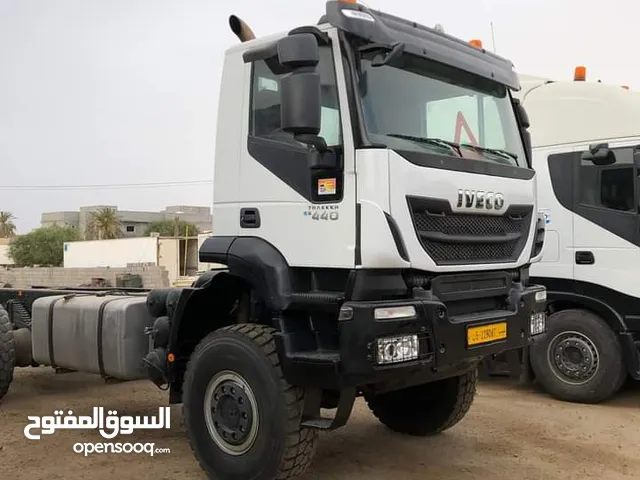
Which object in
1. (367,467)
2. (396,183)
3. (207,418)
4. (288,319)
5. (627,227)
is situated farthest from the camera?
(627,227)

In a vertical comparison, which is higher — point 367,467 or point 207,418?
point 207,418

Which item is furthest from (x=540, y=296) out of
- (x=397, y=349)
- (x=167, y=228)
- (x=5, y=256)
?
(x=167, y=228)

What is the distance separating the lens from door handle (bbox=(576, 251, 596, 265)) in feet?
24.5

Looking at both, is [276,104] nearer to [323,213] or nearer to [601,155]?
[323,213]

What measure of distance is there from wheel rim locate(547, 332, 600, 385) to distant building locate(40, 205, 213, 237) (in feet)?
224

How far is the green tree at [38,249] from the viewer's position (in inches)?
2192

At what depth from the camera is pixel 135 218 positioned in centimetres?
7825

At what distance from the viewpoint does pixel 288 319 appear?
4457 millimetres

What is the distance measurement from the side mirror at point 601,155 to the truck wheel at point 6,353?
6.30 meters

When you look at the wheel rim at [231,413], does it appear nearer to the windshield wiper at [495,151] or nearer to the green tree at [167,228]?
the windshield wiper at [495,151]

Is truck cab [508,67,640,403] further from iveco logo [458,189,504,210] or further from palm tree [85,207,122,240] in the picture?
palm tree [85,207,122,240]

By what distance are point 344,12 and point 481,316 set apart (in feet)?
6.95

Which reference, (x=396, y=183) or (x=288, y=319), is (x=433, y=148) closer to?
(x=396, y=183)

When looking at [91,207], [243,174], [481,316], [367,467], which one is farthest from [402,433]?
[91,207]
